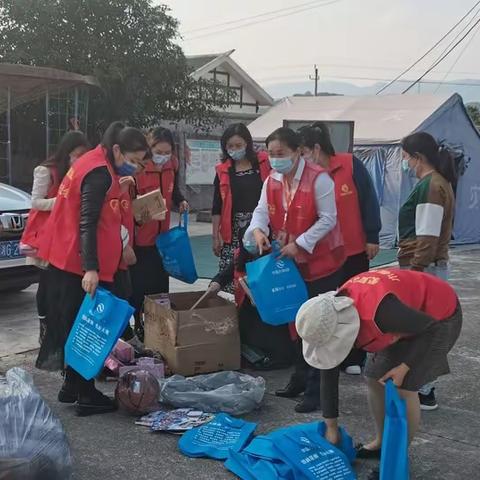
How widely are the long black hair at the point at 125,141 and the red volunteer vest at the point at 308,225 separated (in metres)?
0.93

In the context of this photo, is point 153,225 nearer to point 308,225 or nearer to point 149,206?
point 149,206

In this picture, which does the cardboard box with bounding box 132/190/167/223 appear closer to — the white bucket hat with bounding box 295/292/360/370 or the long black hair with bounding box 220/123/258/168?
the long black hair with bounding box 220/123/258/168

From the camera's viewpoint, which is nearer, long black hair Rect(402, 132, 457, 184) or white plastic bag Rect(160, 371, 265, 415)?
white plastic bag Rect(160, 371, 265, 415)

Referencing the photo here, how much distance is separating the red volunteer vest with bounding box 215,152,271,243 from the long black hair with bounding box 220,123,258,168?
40 mm

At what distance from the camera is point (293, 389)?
417 cm

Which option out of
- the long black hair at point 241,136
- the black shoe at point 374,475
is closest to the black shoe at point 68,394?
the black shoe at point 374,475

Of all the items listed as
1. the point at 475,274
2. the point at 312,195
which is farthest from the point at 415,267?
the point at 475,274

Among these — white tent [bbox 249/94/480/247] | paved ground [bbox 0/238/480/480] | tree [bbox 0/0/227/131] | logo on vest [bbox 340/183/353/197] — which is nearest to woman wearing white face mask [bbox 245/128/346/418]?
paved ground [bbox 0/238/480/480]

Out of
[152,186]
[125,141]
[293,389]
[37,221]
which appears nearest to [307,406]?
[293,389]

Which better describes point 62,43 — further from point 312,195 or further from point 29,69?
point 312,195

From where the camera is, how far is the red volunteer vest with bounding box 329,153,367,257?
4.47 m

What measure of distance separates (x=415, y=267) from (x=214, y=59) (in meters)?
21.7

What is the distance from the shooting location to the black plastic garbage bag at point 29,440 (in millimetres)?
2555

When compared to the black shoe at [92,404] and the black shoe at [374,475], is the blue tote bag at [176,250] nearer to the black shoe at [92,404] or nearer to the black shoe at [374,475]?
the black shoe at [92,404]
